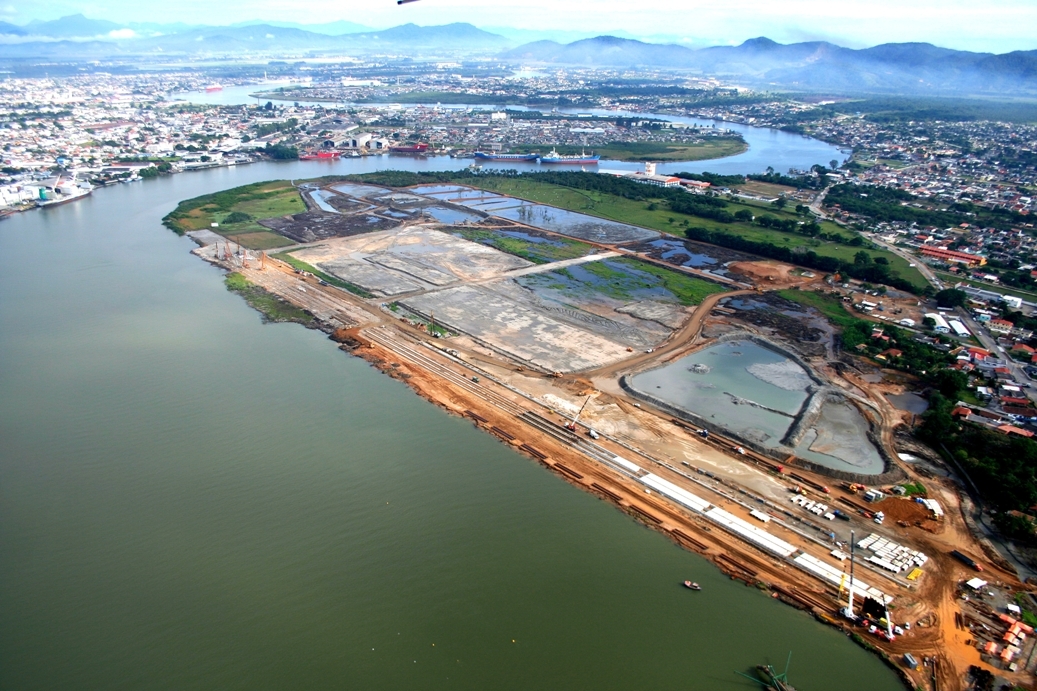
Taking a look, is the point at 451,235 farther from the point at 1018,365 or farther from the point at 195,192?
the point at 1018,365

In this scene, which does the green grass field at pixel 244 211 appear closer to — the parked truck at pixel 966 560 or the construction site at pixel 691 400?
the construction site at pixel 691 400

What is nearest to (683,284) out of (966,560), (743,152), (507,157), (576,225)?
(576,225)

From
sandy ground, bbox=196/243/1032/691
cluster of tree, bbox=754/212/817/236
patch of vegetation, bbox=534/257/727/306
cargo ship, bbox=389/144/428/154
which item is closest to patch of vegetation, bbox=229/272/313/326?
sandy ground, bbox=196/243/1032/691

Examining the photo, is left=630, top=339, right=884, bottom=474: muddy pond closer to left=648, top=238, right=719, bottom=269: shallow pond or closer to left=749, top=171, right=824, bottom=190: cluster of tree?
left=648, top=238, right=719, bottom=269: shallow pond

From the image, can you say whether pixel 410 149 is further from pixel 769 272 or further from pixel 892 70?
pixel 892 70

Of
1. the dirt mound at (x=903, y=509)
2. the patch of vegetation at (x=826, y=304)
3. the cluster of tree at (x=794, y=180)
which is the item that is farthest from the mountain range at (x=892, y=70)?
the dirt mound at (x=903, y=509)
